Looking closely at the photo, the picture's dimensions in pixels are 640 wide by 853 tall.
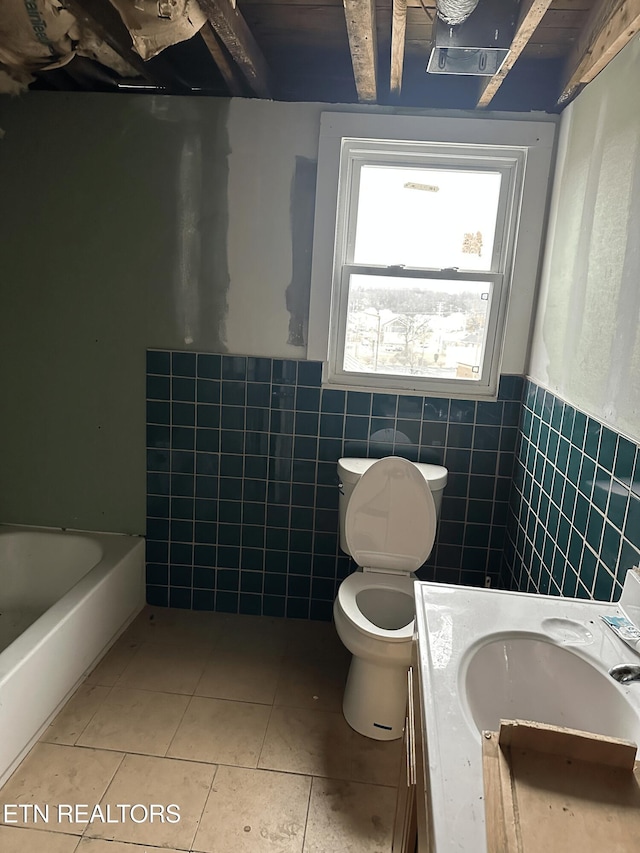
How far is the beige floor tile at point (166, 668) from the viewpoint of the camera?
2.30m

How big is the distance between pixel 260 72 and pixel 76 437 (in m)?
1.68

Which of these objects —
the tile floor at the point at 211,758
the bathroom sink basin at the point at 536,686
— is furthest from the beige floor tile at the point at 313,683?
the bathroom sink basin at the point at 536,686

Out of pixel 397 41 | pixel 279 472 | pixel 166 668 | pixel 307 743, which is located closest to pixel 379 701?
pixel 307 743

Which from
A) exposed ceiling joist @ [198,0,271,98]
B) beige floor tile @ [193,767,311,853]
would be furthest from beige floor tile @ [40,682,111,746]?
exposed ceiling joist @ [198,0,271,98]

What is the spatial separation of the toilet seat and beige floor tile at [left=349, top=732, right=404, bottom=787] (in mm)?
338

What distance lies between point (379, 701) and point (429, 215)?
187 centimetres

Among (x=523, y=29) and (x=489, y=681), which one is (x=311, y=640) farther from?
(x=523, y=29)

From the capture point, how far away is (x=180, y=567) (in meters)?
2.79

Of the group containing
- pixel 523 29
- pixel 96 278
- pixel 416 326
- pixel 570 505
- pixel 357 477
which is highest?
pixel 523 29

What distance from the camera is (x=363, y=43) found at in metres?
1.79

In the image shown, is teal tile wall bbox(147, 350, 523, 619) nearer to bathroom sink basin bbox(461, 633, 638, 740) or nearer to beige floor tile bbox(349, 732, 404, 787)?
beige floor tile bbox(349, 732, 404, 787)

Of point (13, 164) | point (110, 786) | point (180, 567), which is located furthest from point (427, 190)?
point (110, 786)

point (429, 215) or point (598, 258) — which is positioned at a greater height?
point (429, 215)

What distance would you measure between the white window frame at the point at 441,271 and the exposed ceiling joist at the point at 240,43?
0.28m
